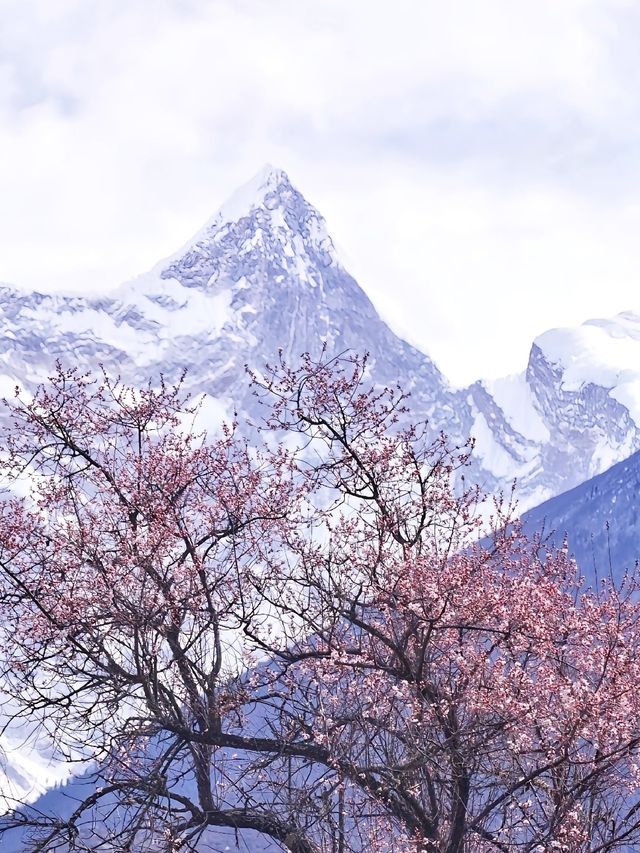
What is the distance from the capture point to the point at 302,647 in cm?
1617

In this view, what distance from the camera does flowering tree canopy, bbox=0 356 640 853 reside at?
1476cm

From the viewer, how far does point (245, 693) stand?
15.2 m

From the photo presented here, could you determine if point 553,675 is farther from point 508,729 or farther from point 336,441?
point 336,441

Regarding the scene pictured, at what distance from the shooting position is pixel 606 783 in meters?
15.7

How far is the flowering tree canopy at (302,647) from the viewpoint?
581 inches

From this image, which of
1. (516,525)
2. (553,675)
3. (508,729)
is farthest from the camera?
(516,525)

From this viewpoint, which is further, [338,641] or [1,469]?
[1,469]

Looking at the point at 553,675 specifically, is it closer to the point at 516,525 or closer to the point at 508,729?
the point at 508,729

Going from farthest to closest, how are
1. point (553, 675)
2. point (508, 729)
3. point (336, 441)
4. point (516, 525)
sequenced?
point (516, 525) < point (336, 441) < point (553, 675) < point (508, 729)

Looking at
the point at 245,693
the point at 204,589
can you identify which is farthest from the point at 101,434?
the point at 245,693

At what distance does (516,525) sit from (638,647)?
3044mm

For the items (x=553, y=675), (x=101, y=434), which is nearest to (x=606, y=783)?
(x=553, y=675)

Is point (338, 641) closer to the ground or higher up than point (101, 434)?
closer to the ground

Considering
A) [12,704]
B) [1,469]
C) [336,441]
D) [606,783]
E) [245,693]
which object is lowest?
[606,783]
